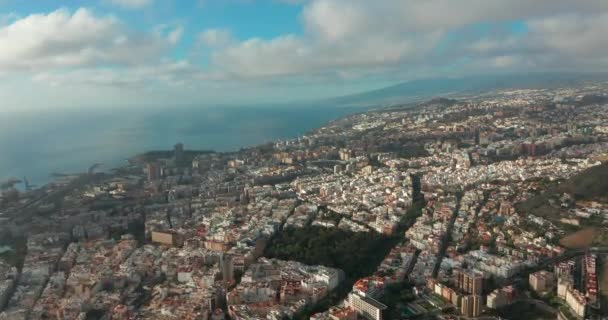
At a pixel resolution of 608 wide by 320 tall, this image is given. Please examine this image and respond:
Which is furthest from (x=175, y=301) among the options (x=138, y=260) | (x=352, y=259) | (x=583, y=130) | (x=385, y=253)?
(x=583, y=130)

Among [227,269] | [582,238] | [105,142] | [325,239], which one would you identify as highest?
[105,142]

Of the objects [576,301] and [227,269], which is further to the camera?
[227,269]

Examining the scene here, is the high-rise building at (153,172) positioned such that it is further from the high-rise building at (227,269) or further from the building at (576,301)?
the building at (576,301)

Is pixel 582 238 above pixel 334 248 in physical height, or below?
below

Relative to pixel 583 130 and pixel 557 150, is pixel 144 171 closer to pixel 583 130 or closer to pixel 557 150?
pixel 557 150

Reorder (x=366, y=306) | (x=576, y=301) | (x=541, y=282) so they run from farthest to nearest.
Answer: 1. (x=541, y=282)
2. (x=366, y=306)
3. (x=576, y=301)

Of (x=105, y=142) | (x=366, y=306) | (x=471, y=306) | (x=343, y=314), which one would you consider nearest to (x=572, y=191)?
(x=471, y=306)

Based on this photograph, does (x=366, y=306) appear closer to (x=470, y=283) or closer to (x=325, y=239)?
(x=470, y=283)
